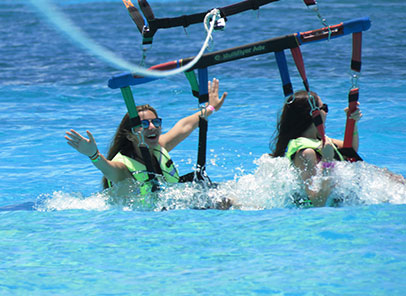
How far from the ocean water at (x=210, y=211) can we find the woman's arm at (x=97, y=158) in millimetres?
348

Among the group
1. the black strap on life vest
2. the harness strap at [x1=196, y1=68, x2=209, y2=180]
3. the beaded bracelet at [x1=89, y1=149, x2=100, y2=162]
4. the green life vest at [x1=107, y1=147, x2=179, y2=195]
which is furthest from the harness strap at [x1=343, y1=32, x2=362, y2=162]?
the beaded bracelet at [x1=89, y1=149, x2=100, y2=162]

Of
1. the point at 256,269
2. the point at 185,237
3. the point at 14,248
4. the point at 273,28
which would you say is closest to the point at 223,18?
the point at 185,237

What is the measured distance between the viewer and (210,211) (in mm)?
5285

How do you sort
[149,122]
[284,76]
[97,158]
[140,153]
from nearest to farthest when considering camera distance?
[97,158] → [284,76] → [149,122] → [140,153]

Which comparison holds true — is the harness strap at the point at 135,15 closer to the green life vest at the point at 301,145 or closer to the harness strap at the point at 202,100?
the harness strap at the point at 202,100

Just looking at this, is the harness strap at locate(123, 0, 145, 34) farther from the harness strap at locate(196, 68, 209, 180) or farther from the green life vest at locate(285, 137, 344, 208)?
the green life vest at locate(285, 137, 344, 208)

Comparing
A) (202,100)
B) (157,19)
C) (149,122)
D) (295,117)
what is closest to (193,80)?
(202,100)

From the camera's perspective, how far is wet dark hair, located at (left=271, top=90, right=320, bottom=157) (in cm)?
521

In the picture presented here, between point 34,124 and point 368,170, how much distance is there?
19.4 feet

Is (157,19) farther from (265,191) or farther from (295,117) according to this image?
(265,191)

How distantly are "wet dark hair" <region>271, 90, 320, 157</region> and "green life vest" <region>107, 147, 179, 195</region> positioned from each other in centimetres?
99

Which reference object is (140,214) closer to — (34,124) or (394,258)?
(394,258)

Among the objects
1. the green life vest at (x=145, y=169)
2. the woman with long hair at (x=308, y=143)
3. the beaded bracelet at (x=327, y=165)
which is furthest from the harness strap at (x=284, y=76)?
the green life vest at (x=145, y=169)

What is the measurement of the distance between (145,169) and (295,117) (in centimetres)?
133
